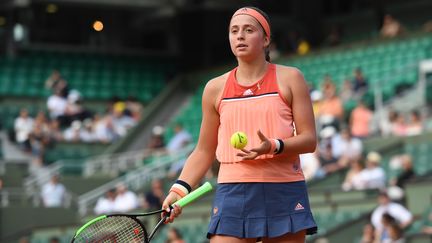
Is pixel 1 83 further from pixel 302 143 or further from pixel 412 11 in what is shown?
pixel 302 143

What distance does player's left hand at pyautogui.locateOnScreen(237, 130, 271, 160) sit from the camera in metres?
6.10

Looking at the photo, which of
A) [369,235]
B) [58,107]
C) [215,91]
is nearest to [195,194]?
[215,91]

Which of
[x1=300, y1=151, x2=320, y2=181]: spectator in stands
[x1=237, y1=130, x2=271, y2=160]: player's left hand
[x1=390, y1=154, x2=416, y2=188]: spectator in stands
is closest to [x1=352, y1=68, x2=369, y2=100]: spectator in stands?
[x1=300, y1=151, x2=320, y2=181]: spectator in stands

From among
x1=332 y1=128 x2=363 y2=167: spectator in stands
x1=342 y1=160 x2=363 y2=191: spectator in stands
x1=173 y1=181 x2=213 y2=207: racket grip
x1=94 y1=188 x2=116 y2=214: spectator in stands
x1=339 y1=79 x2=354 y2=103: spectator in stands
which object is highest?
x1=339 y1=79 x2=354 y2=103: spectator in stands

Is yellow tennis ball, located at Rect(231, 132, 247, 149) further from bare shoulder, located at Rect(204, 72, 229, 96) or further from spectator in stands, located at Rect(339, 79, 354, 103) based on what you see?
spectator in stands, located at Rect(339, 79, 354, 103)

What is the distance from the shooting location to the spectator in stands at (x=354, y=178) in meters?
16.5

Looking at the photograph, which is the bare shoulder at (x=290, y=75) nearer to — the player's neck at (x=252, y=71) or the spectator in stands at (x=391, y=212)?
the player's neck at (x=252, y=71)

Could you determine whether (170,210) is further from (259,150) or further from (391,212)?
(391,212)

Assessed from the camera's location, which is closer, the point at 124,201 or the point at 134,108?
the point at 124,201

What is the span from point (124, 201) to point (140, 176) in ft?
8.07

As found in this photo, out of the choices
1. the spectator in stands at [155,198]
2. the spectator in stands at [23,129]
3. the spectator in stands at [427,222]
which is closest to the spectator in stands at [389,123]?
the spectator in stands at [155,198]

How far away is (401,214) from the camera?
14398 millimetres

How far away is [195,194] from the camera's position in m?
6.55

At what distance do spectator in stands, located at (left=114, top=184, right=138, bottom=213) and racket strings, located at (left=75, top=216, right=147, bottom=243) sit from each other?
12497 mm
